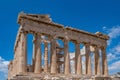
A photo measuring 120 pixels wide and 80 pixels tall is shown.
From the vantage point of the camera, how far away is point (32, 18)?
116ft

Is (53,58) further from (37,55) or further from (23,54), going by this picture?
(23,54)

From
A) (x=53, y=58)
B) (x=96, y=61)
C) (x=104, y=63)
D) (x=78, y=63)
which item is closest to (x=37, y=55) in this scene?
(x=53, y=58)

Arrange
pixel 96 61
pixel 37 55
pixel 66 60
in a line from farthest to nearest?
pixel 96 61, pixel 66 60, pixel 37 55

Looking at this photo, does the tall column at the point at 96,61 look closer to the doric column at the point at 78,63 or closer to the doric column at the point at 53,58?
the doric column at the point at 78,63

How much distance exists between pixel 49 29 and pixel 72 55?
20435 mm

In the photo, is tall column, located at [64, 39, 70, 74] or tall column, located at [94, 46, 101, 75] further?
tall column, located at [94, 46, 101, 75]

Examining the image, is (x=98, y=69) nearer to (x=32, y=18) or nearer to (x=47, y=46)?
(x=47, y=46)

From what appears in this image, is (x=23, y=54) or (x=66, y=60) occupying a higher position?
(x=23, y=54)

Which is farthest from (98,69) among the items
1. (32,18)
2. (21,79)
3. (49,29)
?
(21,79)

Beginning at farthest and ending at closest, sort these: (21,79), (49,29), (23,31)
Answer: (49,29) < (23,31) < (21,79)

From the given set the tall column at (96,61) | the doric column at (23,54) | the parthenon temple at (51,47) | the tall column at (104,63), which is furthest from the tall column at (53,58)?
the tall column at (104,63)

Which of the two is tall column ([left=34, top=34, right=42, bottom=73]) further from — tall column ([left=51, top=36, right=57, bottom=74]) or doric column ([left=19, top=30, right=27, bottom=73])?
tall column ([left=51, top=36, right=57, bottom=74])

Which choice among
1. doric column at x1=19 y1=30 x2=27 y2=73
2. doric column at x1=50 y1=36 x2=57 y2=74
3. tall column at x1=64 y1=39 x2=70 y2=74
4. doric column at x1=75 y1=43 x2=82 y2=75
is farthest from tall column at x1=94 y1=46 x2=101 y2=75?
doric column at x1=19 y1=30 x2=27 y2=73

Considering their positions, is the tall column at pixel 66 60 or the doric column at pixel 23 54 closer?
the doric column at pixel 23 54
